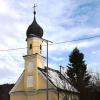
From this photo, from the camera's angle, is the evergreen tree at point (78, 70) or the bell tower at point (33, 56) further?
the evergreen tree at point (78, 70)

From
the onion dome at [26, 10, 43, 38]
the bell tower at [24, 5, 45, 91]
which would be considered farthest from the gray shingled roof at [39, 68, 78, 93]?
the onion dome at [26, 10, 43, 38]

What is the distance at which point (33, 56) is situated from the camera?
64.2m

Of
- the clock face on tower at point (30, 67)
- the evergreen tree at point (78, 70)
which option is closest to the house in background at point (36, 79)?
the clock face on tower at point (30, 67)

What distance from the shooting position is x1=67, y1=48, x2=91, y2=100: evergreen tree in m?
78.4

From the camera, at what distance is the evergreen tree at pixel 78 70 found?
3086 inches

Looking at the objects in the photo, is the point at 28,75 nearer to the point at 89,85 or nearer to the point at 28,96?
the point at 28,96

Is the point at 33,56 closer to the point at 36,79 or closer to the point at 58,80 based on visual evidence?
the point at 36,79

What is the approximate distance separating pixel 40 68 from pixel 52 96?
4847 mm

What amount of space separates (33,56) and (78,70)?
19518 mm

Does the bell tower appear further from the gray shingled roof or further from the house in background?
the gray shingled roof

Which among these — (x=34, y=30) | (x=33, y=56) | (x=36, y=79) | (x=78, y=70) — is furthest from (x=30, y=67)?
(x=78, y=70)

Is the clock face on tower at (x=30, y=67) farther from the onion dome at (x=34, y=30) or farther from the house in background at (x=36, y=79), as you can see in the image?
the onion dome at (x=34, y=30)

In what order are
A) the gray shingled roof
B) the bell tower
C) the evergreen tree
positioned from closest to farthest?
the gray shingled roof < the bell tower < the evergreen tree

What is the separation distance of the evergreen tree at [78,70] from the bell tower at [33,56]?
556 inches
